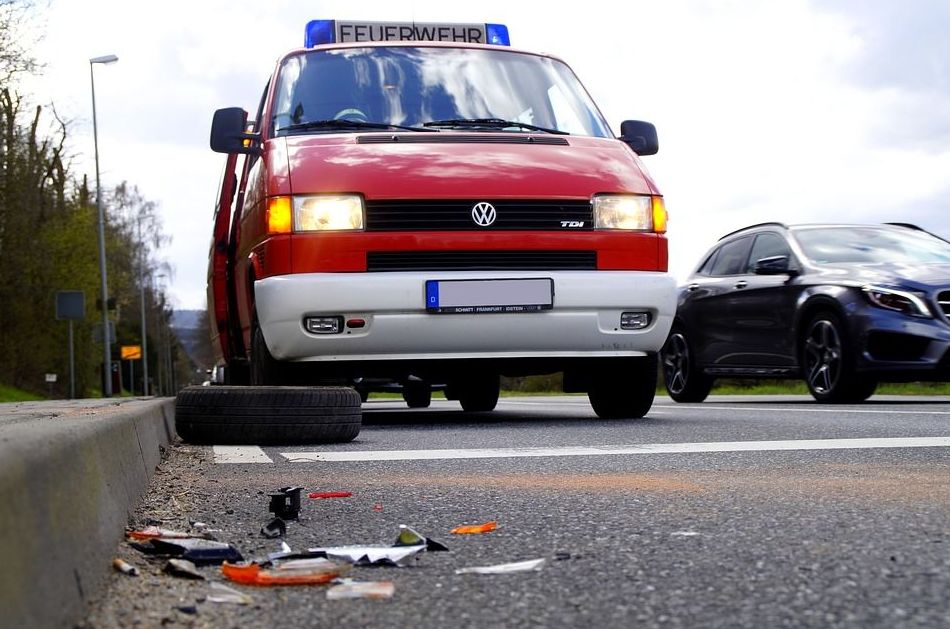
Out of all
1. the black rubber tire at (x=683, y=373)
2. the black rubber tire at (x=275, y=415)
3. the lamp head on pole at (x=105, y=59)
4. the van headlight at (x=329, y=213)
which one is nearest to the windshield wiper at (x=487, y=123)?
the van headlight at (x=329, y=213)

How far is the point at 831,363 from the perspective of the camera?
10.1m

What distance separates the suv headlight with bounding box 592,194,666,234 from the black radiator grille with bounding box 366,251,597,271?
20cm

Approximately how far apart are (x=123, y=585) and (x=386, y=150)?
15.6 feet

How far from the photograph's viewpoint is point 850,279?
32.5 ft

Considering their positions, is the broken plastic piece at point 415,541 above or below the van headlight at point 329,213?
below

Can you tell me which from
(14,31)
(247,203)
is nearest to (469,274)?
(247,203)

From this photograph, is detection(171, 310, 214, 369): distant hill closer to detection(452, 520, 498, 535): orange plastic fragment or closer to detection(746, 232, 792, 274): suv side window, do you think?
detection(746, 232, 792, 274): suv side window

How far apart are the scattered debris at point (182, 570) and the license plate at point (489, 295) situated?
4.14m

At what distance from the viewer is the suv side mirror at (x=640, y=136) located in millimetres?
8078

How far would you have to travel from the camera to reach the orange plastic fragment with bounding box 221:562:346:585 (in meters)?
2.47

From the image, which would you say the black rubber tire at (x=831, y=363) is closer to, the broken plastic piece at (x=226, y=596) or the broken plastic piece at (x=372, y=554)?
the broken plastic piece at (x=372, y=554)

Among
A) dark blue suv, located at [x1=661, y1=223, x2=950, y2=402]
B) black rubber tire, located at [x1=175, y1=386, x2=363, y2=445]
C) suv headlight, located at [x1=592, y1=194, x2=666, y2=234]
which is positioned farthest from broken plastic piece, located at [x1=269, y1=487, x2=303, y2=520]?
dark blue suv, located at [x1=661, y1=223, x2=950, y2=402]

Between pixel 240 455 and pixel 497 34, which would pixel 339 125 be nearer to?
pixel 497 34

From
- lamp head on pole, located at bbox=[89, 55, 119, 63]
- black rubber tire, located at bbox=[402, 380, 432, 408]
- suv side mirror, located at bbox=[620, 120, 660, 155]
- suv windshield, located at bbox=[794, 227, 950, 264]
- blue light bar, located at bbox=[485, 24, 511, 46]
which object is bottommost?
black rubber tire, located at bbox=[402, 380, 432, 408]
